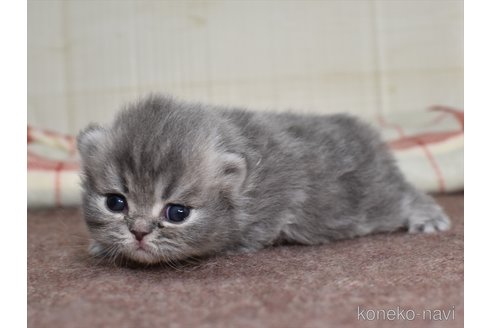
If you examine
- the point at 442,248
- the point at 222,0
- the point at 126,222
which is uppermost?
the point at 222,0

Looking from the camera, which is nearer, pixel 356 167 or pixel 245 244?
pixel 245 244

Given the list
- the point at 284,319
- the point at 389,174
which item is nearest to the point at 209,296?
the point at 284,319

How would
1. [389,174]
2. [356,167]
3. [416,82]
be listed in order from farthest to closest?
[416,82] < [389,174] < [356,167]

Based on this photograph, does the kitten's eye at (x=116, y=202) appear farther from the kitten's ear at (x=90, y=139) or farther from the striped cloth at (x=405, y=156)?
the striped cloth at (x=405, y=156)

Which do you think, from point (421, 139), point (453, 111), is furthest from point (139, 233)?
point (421, 139)

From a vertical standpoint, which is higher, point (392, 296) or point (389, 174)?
point (389, 174)

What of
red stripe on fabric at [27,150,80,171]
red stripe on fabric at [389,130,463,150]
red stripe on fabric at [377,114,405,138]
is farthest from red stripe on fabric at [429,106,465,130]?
red stripe on fabric at [27,150,80,171]
